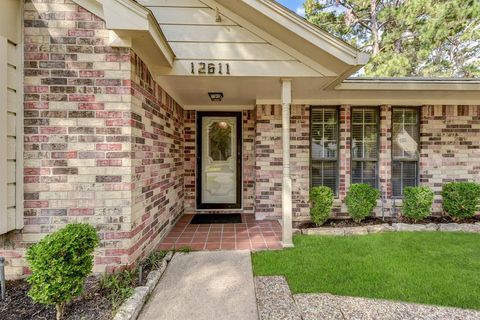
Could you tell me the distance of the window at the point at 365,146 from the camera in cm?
513

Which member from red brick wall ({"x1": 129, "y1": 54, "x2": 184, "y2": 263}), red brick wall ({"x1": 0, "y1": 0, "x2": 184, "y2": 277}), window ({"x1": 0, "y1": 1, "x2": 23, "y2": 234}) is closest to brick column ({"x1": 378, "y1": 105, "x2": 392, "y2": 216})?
red brick wall ({"x1": 129, "y1": 54, "x2": 184, "y2": 263})

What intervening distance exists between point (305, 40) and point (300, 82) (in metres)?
0.72

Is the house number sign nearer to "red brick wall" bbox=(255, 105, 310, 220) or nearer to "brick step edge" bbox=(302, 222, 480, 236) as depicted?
"red brick wall" bbox=(255, 105, 310, 220)

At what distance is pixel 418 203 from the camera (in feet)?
14.9

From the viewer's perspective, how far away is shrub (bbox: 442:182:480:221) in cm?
459

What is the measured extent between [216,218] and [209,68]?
2.98 m

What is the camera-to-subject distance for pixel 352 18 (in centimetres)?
1160

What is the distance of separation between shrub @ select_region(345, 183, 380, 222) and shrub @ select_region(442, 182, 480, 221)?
135 centimetres

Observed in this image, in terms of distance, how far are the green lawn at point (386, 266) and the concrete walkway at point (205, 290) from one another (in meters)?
0.29

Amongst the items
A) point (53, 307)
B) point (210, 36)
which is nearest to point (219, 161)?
point (210, 36)

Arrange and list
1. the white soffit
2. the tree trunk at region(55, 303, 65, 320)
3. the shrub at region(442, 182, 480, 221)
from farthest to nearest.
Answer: the shrub at region(442, 182, 480, 221) < the white soffit < the tree trunk at region(55, 303, 65, 320)

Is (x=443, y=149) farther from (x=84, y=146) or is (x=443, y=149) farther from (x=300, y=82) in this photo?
(x=84, y=146)

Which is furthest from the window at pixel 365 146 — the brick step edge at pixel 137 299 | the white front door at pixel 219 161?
the brick step edge at pixel 137 299

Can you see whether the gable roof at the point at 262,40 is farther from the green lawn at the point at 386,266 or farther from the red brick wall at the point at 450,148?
the red brick wall at the point at 450,148
